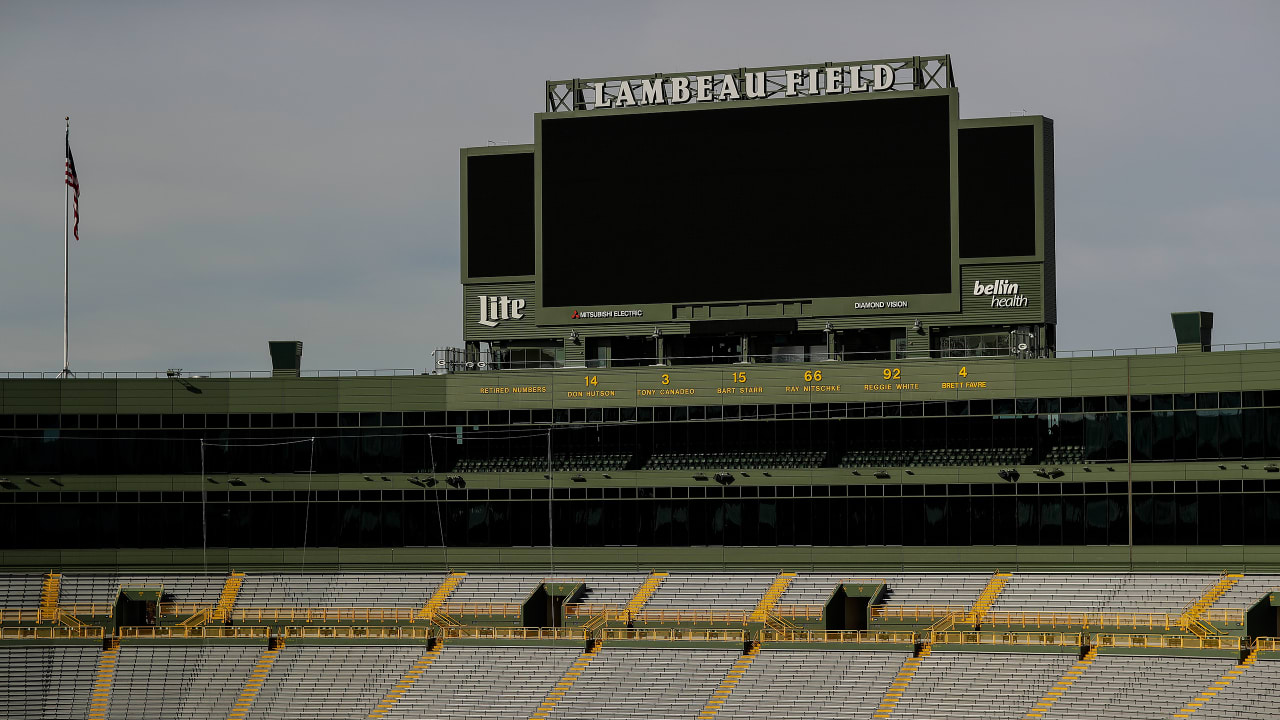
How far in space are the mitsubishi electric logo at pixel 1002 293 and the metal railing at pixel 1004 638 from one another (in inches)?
580

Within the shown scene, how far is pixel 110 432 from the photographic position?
83938mm

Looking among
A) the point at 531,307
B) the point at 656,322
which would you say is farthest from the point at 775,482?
the point at 531,307

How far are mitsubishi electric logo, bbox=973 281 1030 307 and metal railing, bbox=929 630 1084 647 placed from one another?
48.3 ft

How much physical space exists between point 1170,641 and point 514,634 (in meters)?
27.0

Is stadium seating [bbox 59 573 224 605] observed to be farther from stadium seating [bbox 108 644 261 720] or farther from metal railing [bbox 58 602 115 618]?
stadium seating [bbox 108 644 261 720]

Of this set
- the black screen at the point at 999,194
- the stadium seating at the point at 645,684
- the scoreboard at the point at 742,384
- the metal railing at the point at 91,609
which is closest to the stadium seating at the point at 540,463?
the scoreboard at the point at 742,384

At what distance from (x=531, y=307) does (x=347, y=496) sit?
12.4 metres

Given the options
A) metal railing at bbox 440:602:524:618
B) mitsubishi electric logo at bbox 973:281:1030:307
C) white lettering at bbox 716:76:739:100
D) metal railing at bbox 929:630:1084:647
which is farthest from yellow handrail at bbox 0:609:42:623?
mitsubishi electric logo at bbox 973:281:1030:307

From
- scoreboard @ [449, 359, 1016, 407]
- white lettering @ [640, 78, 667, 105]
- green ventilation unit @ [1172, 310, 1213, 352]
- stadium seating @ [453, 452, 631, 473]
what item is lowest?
stadium seating @ [453, 452, 631, 473]

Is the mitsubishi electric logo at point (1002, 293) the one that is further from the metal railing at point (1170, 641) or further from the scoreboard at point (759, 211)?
the metal railing at point (1170, 641)

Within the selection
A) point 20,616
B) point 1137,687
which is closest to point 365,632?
point 20,616

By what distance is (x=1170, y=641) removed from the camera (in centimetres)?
6725

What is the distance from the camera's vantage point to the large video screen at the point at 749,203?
77.8 m

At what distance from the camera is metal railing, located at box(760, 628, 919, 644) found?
70.9 m
